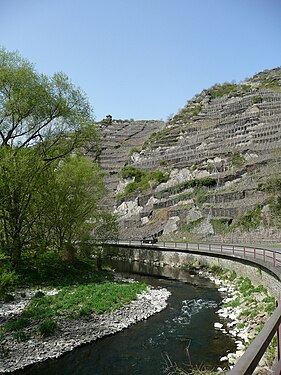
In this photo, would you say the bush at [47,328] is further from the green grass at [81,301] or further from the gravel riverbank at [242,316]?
the gravel riverbank at [242,316]

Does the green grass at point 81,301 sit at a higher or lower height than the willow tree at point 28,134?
lower

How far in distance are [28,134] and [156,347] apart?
14530 millimetres

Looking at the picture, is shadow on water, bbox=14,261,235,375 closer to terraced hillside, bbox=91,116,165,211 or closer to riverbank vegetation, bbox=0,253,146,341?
riverbank vegetation, bbox=0,253,146,341

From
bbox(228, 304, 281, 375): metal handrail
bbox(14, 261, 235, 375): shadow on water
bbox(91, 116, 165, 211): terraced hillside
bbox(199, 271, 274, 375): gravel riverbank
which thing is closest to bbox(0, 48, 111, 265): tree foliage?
bbox(14, 261, 235, 375): shadow on water

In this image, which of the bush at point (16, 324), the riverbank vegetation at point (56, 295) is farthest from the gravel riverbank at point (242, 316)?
the bush at point (16, 324)

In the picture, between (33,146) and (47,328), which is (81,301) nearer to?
(47,328)

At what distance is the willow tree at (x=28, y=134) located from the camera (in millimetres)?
19031

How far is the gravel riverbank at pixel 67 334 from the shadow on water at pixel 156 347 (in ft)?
1.20

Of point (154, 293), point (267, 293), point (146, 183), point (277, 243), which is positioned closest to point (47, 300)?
point (154, 293)

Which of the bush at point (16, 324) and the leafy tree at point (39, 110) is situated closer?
the bush at point (16, 324)

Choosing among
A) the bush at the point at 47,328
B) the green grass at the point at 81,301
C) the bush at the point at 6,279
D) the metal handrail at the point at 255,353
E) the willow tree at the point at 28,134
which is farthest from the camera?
the willow tree at the point at 28,134

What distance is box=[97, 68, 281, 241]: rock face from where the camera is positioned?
140 ft

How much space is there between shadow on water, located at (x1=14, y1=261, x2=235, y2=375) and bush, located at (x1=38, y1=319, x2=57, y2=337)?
1410 mm

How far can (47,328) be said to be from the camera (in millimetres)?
13203
